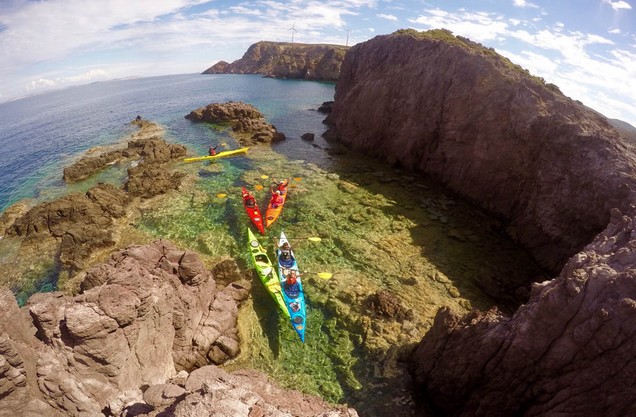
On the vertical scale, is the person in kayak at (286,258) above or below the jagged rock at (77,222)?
above

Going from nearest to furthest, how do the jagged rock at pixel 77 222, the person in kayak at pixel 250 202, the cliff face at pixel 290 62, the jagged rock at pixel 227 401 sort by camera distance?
the jagged rock at pixel 227 401 → the jagged rock at pixel 77 222 → the person in kayak at pixel 250 202 → the cliff face at pixel 290 62

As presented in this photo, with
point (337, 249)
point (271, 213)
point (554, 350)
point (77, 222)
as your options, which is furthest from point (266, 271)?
point (77, 222)

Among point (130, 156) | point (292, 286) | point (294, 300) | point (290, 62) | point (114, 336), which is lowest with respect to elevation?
point (130, 156)

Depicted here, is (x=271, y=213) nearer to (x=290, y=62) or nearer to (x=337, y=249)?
(x=337, y=249)

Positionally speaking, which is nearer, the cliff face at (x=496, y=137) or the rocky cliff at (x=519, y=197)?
the rocky cliff at (x=519, y=197)

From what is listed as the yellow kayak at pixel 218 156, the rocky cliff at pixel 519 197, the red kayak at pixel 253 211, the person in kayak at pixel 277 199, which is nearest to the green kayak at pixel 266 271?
the red kayak at pixel 253 211

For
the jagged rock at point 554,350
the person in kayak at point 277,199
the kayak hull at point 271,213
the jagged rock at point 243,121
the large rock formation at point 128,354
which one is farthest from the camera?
the jagged rock at point 243,121

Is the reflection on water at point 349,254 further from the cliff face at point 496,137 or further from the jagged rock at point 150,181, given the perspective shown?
the cliff face at point 496,137

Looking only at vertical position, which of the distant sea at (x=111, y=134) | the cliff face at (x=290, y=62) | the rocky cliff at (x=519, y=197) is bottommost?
the distant sea at (x=111, y=134)
